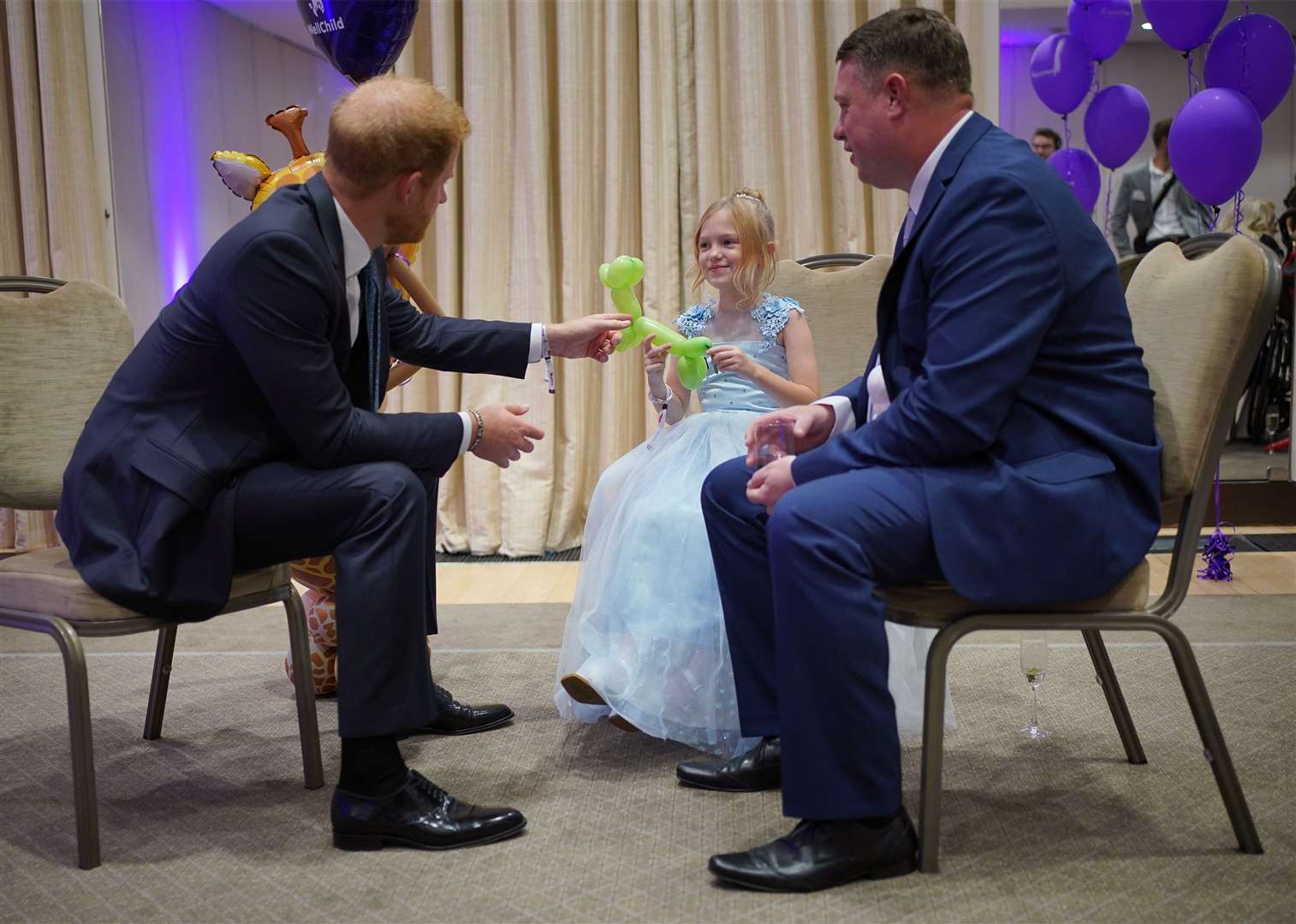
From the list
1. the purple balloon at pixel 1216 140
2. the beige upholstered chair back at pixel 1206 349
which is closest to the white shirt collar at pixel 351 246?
the beige upholstered chair back at pixel 1206 349

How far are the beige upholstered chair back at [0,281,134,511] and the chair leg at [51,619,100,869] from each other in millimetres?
856

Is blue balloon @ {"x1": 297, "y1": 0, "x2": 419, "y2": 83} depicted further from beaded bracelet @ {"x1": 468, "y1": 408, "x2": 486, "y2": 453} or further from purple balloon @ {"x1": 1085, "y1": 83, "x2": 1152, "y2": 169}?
purple balloon @ {"x1": 1085, "y1": 83, "x2": 1152, "y2": 169}

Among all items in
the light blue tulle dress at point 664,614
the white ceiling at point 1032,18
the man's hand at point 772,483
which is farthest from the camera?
the white ceiling at point 1032,18

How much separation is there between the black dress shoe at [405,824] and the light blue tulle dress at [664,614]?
1.51 ft

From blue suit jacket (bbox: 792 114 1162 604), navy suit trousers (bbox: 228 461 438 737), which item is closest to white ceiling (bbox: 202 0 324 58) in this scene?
navy suit trousers (bbox: 228 461 438 737)

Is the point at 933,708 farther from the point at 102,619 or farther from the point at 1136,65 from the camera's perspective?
the point at 1136,65

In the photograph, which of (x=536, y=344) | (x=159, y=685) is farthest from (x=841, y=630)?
(x=159, y=685)

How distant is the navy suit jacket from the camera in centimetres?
196

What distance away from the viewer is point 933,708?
71.0 inches

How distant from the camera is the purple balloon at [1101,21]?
422 centimetres

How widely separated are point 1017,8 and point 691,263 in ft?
6.15

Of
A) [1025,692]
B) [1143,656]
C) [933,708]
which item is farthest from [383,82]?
[1143,656]

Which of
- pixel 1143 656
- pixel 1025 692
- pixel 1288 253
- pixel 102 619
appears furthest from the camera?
pixel 1288 253

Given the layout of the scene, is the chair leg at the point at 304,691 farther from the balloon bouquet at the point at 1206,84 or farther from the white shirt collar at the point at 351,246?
the balloon bouquet at the point at 1206,84
